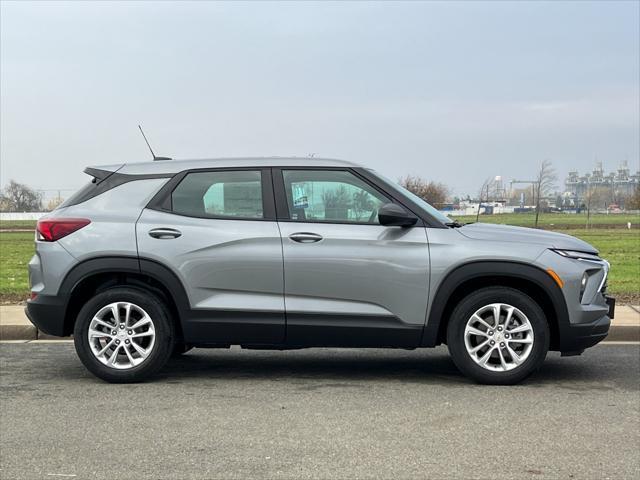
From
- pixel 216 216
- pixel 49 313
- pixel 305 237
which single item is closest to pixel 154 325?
pixel 49 313

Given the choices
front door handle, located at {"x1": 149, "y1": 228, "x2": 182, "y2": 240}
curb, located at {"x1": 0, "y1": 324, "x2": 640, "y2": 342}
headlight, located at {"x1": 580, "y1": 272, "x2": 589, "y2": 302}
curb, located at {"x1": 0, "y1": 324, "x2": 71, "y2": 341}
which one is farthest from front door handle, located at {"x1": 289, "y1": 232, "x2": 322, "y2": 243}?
curb, located at {"x1": 0, "y1": 324, "x2": 71, "y2": 341}

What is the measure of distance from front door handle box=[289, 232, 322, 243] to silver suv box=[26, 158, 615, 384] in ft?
0.08

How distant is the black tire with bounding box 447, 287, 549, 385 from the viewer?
6.33 metres

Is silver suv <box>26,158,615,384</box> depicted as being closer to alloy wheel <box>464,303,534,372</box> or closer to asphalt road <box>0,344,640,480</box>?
alloy wheel <box>464,303,534,372</box>

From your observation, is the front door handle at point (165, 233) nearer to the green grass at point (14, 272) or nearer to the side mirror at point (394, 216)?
the side mirror at point (394, 216)

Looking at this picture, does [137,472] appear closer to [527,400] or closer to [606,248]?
[527,400]

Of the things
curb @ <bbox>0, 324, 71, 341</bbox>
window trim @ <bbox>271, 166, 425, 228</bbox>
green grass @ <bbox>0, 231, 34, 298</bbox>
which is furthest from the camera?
green grass @ <bbox>0, 231, 34, 298</bbox>

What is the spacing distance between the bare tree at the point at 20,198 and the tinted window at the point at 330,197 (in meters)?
67.6

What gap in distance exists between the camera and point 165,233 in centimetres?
654

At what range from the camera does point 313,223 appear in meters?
6.49

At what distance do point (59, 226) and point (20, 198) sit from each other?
69010 millimetres

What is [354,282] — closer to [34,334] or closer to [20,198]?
[34,334]

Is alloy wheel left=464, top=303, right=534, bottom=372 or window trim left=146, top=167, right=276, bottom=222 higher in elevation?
window trim left=146, top=167, right=276, bottom=222

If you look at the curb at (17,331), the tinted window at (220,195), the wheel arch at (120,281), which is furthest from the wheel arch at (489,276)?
the curb at (17,331)
